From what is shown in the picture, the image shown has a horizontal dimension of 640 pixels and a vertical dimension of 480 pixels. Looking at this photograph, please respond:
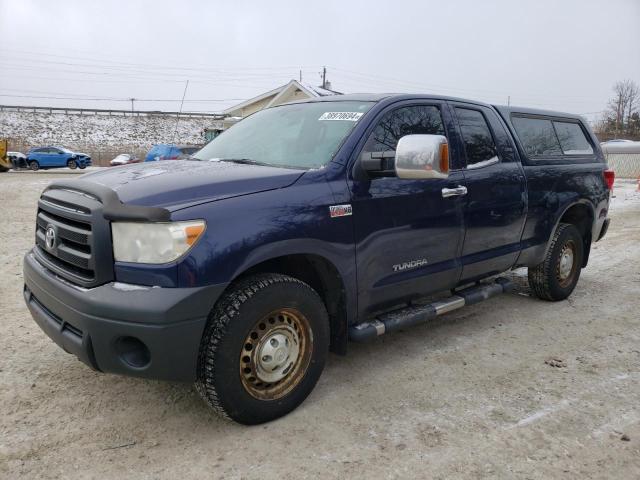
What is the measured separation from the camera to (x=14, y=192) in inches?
565

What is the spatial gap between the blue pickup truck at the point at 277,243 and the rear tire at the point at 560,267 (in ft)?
2.75

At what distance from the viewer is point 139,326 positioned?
2.43m

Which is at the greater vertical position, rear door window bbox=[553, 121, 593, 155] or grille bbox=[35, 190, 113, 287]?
rear door window bbox=[553, 121, 593, 155]

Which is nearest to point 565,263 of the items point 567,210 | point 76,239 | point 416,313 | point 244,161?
A: point 567,210

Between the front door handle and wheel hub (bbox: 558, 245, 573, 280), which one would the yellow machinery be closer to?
wheel hub (bbox: 558, 245, 573, 280)

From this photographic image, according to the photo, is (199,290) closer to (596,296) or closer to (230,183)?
(230,183)

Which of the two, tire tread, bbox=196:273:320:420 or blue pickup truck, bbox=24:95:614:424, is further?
tire tread, bbox=196:273:320:420

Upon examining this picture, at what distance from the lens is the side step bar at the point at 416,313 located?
3.32 metres

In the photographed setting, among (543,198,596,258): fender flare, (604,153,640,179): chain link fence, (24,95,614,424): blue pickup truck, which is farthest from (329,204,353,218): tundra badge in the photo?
(604,153,640,179): chain link fence

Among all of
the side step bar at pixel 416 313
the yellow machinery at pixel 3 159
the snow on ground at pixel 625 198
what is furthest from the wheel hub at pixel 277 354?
the yellow machinery at pixel 3 159

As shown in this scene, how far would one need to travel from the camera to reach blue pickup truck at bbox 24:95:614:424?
2496 mm

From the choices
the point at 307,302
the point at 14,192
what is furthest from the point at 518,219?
the point at 14,192

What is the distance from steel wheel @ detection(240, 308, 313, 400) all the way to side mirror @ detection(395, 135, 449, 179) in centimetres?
104

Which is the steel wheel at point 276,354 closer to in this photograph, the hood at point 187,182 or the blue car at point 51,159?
the hood at point 187,182
